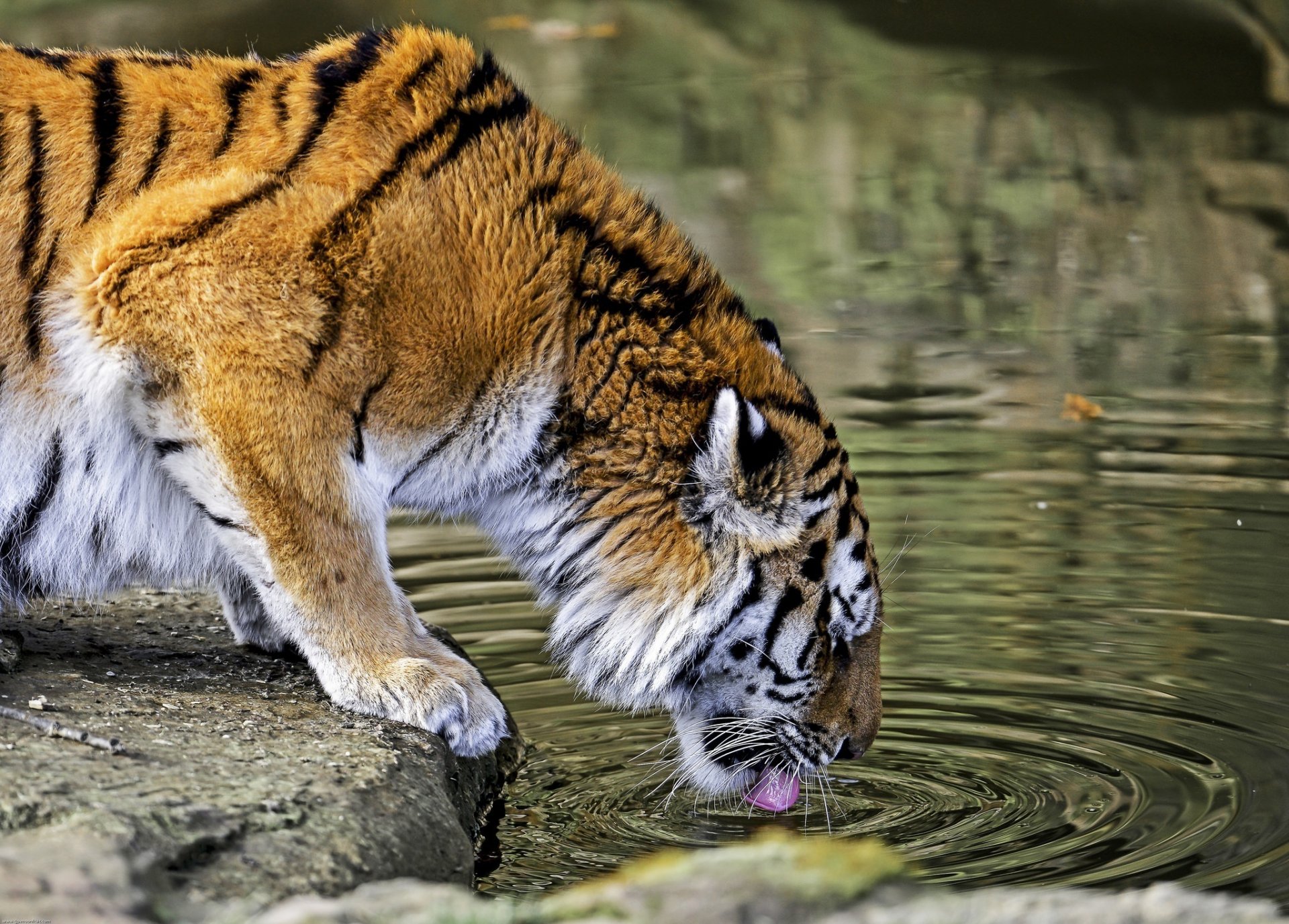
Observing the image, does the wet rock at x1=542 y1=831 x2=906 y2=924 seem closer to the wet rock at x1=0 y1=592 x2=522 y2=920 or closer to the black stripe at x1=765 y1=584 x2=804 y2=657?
the wet rock at x1=0 y1=592 x2=522 y2=920

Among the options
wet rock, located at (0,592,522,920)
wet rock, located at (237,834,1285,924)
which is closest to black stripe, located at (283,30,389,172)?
wet rock, located at (0,592,522,920)

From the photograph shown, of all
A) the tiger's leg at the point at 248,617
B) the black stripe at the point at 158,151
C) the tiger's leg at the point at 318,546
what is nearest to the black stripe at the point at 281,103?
the black stripe at the point at 158,151

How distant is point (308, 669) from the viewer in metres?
3.92

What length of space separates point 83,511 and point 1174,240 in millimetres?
6877

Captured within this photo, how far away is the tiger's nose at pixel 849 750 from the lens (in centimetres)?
375

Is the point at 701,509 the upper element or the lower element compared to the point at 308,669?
upper

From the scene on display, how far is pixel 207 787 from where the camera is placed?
3002mm

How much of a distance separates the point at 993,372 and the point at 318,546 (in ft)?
14.7

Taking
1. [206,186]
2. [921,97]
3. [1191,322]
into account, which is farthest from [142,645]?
[921,97]

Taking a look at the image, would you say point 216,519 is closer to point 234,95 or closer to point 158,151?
point 158,151

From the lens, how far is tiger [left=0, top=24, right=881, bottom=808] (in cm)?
345

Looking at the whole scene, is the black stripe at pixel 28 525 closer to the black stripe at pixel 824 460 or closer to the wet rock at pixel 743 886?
the black stripe at pixel 824 460

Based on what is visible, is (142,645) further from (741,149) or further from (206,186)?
(741,149)

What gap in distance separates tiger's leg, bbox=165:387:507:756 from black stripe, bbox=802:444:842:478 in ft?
2.77
